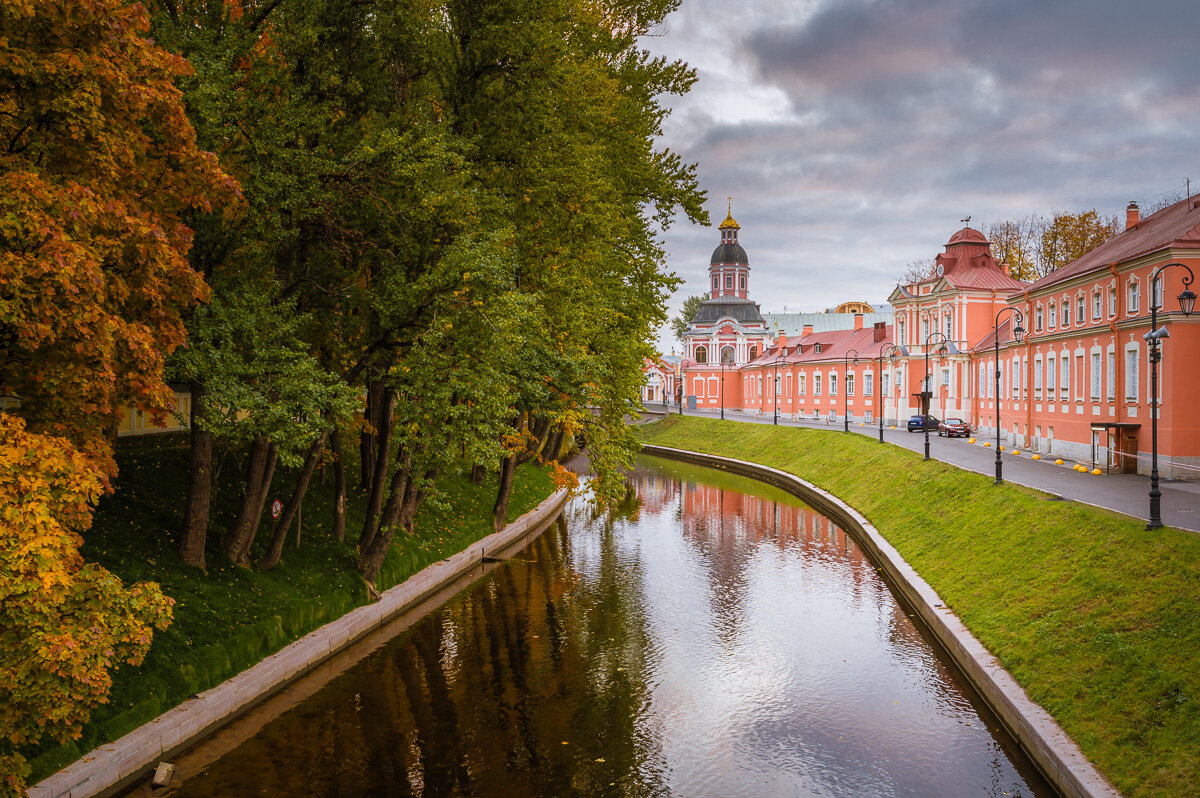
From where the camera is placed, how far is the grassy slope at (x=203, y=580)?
13539 mm

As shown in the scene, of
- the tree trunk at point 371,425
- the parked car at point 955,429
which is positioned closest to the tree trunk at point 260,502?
the tree trunk at point 371,425

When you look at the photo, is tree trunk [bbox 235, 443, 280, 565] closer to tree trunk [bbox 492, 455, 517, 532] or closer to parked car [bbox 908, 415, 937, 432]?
tree trunk [bbox 492, 455, 517, 532]

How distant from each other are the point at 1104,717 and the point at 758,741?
5226 mm

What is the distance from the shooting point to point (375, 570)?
69.4 ft

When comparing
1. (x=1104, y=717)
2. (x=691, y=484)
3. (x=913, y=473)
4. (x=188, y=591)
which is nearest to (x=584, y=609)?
(x=188, y=591)

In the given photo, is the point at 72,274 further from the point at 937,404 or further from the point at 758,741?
the point at 937,404

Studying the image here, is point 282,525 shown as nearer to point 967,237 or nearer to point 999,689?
point 999,689

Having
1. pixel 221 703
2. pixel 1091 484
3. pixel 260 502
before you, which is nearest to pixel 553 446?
pixel 1091 484

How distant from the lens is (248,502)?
1812cm

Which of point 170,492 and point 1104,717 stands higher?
point 170,492

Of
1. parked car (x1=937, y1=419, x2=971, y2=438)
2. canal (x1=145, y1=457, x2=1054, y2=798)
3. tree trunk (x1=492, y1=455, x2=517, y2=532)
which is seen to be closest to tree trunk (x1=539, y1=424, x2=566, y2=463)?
tree trunk (x1=492, y1=455, x2=517, y2=532)

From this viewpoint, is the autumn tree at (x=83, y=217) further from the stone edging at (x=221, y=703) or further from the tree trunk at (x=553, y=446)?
the tree trunk at (x=553, y=446)

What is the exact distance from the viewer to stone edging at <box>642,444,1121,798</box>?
1191cm

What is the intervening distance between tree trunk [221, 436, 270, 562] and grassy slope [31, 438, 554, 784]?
0.96 feet
